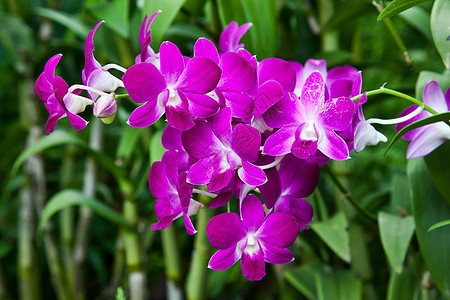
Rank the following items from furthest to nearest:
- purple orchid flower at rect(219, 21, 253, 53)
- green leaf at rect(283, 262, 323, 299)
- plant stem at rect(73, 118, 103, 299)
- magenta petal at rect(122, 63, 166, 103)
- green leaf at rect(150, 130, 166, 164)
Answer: plant stem at rect(73, 118, 103, 299)
green leaf at rect(283, 262, 323, 299)
green leaf at rect(150, 130, 166, 164)
purple orchid flower at rect(219, 21, 253, 53)
magenta petal at rect(122, 63, 166, 103)

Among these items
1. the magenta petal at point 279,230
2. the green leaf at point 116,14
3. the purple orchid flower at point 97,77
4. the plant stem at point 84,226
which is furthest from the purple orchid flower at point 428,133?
the plant stem at point 84,226

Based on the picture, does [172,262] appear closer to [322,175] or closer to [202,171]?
[322,175]

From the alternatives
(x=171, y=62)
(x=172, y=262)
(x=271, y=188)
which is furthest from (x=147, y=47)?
(x=172, y=262)

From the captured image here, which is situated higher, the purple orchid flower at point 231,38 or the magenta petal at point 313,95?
the magenta petal at point 313,95

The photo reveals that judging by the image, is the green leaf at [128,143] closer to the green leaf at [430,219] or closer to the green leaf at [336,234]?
the green leaf at [336,234]

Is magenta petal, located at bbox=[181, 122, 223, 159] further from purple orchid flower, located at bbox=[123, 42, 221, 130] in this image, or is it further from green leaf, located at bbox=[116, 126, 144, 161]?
green leaf, located at bbox=[116, 126, 144, 161]

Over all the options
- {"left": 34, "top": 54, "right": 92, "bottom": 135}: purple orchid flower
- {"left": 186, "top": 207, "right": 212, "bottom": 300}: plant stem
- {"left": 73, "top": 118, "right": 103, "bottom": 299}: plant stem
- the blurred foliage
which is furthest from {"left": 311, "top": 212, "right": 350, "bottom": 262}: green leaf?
{"left": 73, "top": 118, "right": 103, "bottom": 299}: plant stem
